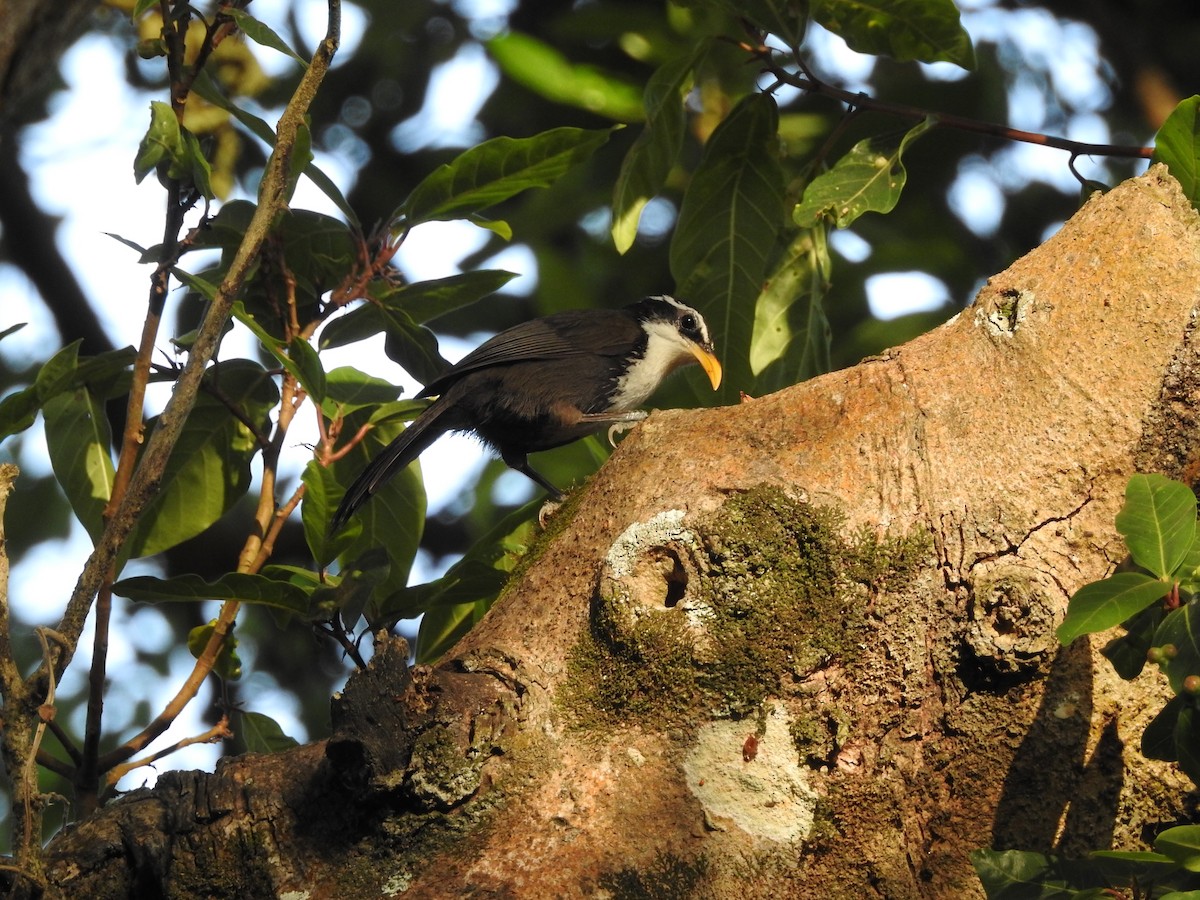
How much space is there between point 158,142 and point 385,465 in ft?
4.15

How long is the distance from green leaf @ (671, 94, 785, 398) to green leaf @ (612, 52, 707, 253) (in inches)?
5.6

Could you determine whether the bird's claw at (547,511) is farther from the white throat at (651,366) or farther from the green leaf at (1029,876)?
the white throat at (651,366)

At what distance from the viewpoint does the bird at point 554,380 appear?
190 inches

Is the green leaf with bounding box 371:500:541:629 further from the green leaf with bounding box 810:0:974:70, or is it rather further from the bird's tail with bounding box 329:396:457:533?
the green leaf with bounding box 810:0:974:70

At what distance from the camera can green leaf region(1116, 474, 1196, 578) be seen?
190 cm

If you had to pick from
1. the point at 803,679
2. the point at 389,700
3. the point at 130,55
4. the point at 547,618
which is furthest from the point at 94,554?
the point at 130,55

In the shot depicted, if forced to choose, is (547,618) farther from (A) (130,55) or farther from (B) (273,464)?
(A) (130,55)

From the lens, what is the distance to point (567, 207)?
519 cm

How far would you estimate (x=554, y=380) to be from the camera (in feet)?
16.1

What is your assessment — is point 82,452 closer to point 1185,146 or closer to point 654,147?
point 654,147

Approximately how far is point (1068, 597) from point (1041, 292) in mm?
643

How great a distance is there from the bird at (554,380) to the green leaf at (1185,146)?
219cm

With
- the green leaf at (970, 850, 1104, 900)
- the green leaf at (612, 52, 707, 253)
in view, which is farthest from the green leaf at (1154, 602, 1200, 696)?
the green leaf at (612, 52, 707, 253)

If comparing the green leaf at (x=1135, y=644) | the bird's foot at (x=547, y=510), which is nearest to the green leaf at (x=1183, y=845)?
the green leaf at (x=1135, y=644)
